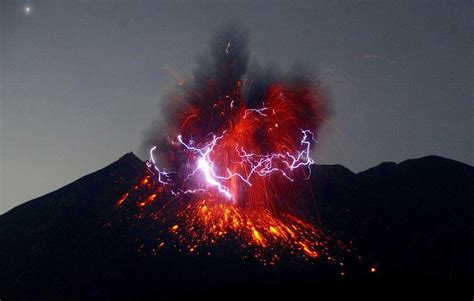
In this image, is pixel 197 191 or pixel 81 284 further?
pixel 197 191

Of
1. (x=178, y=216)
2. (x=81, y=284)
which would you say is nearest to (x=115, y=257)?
(x=81, y=284)

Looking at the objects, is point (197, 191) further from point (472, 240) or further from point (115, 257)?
point (472, 240)

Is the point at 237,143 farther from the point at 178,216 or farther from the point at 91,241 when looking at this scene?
the point at 91,241

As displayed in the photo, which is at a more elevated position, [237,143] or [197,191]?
[237,143]

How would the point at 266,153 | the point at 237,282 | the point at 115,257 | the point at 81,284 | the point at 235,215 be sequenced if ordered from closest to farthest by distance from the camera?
the point at 237,282 → the point at 81,284 → the point at 115,257 → the point at 235,215 → the point at 266,153

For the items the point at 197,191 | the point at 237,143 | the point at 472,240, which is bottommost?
the point at 197,191

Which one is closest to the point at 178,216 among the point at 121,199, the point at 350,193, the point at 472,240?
the point at 121,199

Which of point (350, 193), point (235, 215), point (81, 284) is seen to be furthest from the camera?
point (350, 193)
